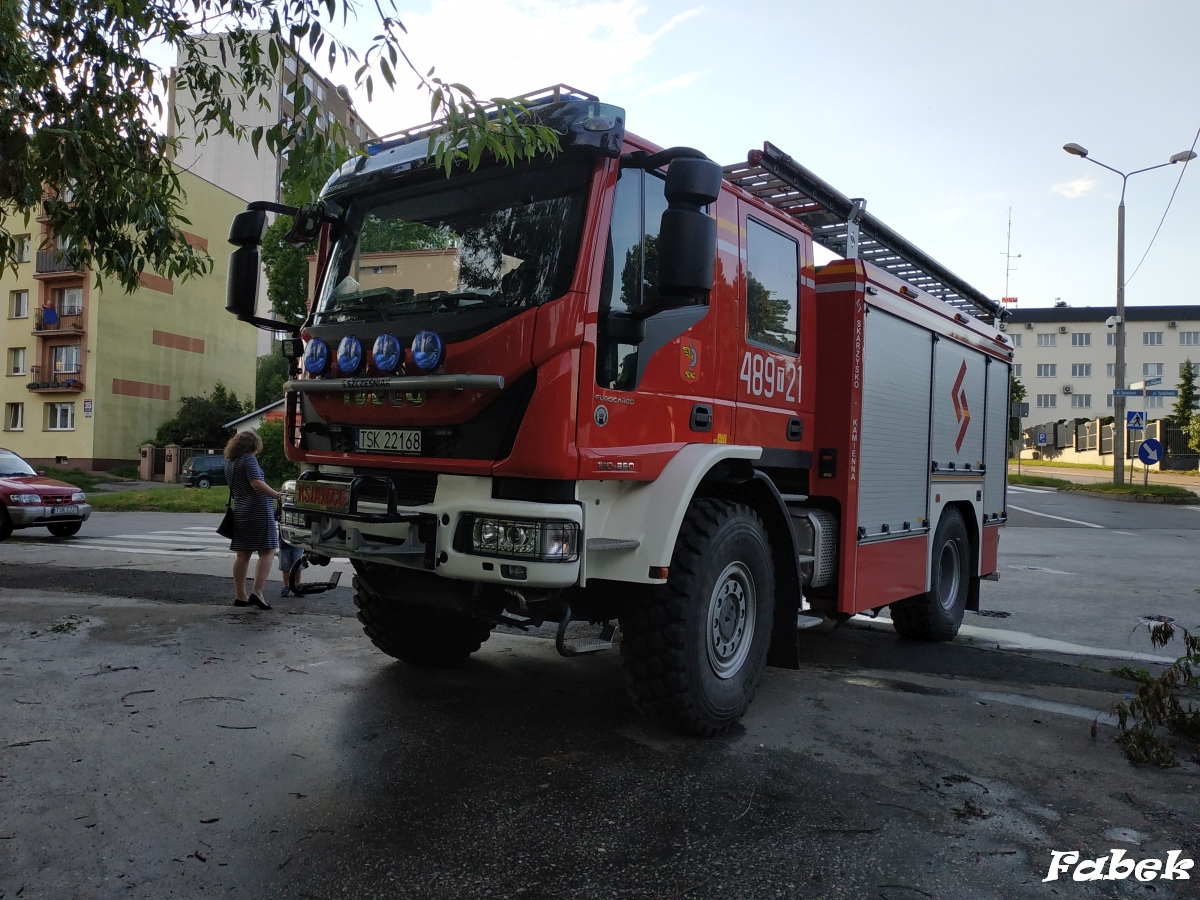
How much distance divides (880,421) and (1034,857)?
3.01 m

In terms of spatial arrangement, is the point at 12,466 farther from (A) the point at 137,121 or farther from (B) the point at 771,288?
(B) the point at 771,288

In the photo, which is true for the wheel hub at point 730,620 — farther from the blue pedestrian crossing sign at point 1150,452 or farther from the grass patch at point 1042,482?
the grass patch at point 1042,482

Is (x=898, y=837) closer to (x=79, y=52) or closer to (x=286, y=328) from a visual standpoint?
(x=286, y=328)

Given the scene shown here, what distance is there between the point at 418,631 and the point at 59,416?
41431mm

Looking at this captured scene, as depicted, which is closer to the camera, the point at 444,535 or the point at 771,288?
the point at 444,535

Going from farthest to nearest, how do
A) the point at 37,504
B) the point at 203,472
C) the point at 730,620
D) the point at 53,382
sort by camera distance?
the point at 53,382 < the point at 203,472 < the point at 37,504 < the point at 730,620

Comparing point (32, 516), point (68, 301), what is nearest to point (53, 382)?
point (68, 301)

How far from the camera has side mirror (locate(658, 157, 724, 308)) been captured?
366cm

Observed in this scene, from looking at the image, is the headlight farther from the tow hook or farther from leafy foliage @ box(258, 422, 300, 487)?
leafy foliage @ box(258, 422, 300, 487)

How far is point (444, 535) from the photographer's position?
151 inches

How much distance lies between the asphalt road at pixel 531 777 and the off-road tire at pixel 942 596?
23 cm

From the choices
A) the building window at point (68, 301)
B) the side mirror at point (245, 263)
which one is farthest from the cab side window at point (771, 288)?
the building window at point (68, 301)

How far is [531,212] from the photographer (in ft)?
13.2

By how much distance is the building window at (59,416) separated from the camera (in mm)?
39156
